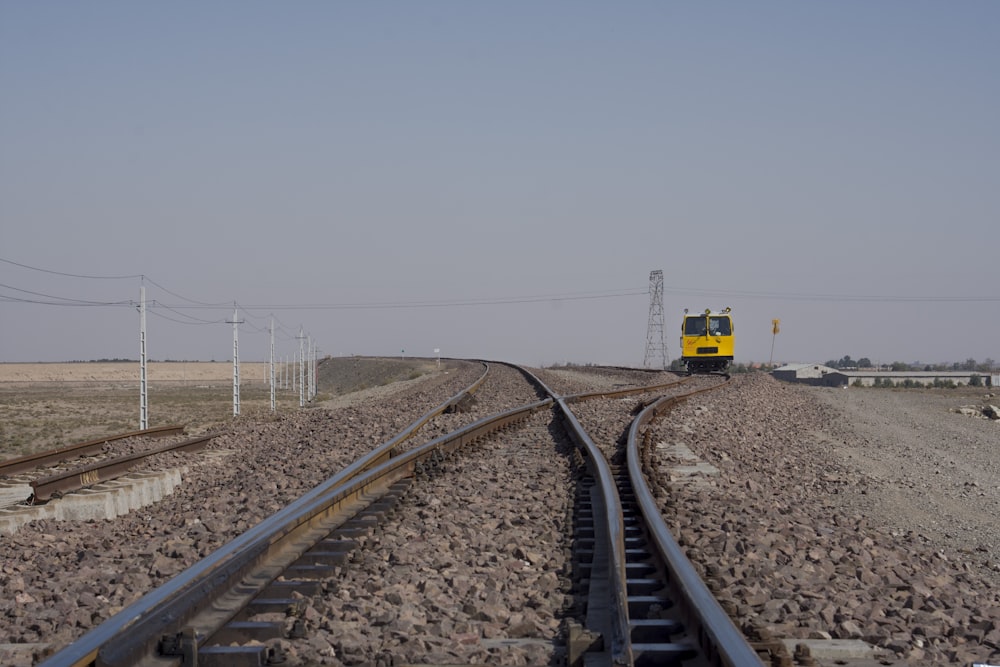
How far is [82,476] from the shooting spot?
12000 millimetres

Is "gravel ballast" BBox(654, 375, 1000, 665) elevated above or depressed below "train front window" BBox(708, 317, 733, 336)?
below

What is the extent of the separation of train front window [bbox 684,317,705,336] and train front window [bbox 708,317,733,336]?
0.97 feet

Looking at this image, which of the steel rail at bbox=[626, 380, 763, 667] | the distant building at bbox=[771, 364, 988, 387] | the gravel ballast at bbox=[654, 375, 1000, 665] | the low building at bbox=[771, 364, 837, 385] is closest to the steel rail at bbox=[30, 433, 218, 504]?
the gravel ballast at bbox=[654, 375, 1000, 665]

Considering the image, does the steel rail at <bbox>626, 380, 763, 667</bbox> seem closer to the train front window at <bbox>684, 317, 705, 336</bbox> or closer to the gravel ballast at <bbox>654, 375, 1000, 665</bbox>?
the gravel ballast at <bbox>654, 375, 1000, 665</bbox>

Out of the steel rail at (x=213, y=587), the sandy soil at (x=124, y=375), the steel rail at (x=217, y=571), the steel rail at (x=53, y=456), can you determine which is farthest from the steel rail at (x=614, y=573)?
the sandy soil at (x=124, y=375)

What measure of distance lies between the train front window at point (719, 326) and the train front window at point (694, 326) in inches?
11.6

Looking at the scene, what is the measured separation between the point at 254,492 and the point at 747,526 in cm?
492

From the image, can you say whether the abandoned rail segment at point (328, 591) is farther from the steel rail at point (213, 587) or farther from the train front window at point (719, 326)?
the train front window at point (719, 326)

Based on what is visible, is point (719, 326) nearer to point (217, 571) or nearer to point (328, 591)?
point (328, 591)

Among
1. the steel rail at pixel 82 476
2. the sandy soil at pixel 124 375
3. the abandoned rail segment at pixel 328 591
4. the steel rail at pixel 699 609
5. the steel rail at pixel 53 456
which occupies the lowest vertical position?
the sandy soil at pixel 124 375

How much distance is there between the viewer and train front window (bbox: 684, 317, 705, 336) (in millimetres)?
39094

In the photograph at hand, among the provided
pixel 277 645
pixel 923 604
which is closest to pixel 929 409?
pixel 923 604

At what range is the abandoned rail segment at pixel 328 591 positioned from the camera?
165 inches

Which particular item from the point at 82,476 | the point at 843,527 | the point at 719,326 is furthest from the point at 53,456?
the point at 719,326
